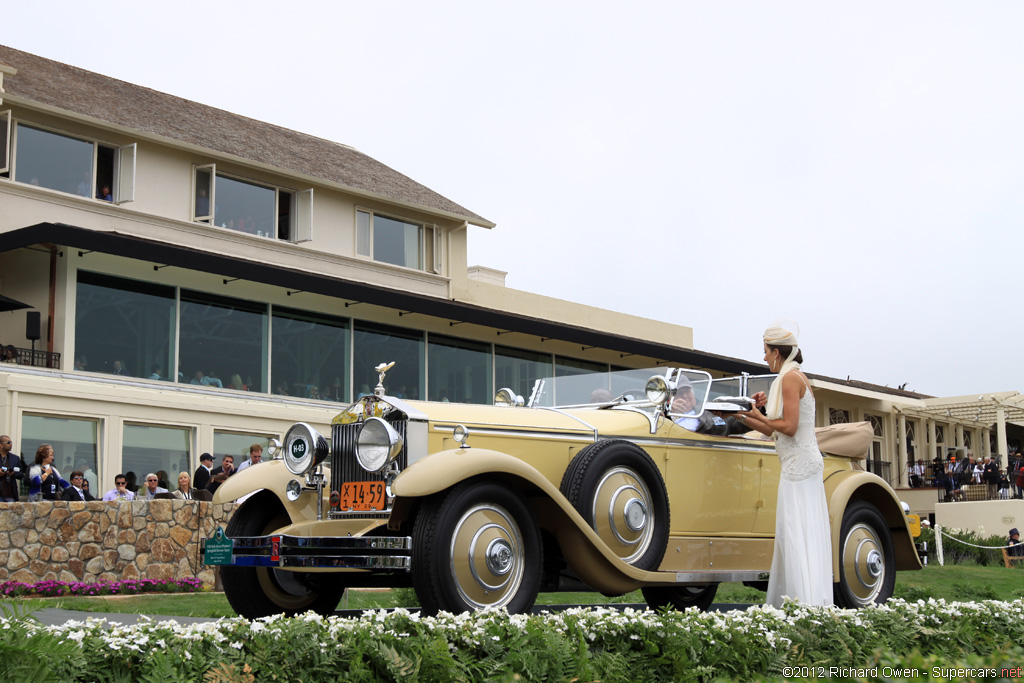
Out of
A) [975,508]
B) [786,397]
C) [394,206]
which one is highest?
[394,206]

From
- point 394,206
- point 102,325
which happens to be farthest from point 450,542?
point 394,206

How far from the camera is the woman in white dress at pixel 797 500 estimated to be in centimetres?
712

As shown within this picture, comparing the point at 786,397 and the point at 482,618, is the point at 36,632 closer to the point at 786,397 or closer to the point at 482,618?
the point at 482,618

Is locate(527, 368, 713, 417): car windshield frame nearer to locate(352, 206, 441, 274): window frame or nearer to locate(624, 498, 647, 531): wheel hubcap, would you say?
locate(624, 498, 647, 531): wheel hubcap

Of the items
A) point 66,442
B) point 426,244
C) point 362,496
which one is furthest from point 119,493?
point 426,244

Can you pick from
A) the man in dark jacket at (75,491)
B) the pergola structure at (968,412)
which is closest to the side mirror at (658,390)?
the man in dark jacket at (75,491)

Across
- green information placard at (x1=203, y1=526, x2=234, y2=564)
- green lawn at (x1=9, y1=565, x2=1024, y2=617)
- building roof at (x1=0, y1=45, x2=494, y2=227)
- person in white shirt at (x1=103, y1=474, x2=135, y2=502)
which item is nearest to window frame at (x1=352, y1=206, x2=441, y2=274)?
building roof at (x1=0, y1=45, x2=494, y2=227)

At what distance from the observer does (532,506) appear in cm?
676

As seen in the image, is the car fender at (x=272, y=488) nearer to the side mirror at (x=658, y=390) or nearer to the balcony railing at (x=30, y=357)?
the side mirror at (x=658, y=390)

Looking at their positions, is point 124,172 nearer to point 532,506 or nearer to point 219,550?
point 219,550

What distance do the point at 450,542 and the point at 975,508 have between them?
85.9ft

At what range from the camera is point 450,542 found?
6004mm

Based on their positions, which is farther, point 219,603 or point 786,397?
point 219,603

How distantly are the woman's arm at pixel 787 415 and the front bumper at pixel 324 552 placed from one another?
272cm
